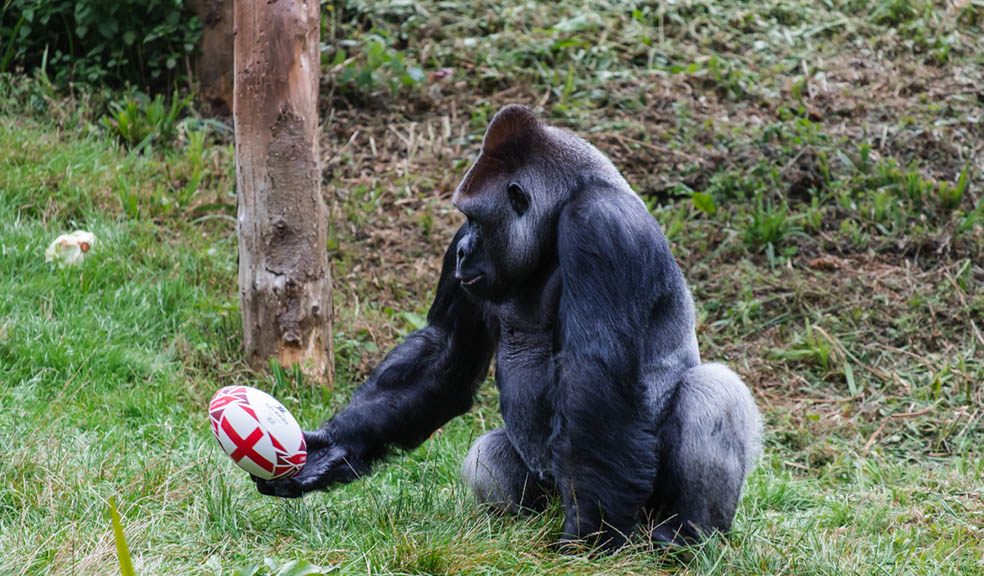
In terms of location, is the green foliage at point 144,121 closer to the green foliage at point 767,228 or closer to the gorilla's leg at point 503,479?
the green foliage at point 767,228

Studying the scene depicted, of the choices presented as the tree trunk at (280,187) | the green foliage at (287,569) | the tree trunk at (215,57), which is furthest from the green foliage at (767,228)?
the green foliage at (287,569)

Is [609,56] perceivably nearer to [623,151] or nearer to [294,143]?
[623,151]

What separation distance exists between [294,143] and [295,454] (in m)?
2.22

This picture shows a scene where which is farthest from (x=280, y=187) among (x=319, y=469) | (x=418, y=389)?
(x=319, y=469)

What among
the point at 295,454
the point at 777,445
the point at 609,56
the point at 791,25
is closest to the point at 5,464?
the point at 295,454

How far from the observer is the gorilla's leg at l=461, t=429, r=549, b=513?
14.6 feet

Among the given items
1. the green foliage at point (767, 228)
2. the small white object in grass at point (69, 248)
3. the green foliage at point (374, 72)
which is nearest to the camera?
the small white object in grass at point (69, 248)

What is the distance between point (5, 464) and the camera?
13.6 ft

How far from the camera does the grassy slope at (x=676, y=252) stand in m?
4.03

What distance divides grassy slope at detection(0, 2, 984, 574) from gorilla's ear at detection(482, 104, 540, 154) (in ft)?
4.18

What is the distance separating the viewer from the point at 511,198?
417cm

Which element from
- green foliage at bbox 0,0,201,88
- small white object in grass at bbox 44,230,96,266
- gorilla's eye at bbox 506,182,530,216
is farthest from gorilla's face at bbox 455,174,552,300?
green foliage at bbox 0,0,201,88

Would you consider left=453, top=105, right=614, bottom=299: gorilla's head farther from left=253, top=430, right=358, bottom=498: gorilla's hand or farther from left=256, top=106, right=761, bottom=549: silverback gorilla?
left=253, top=430, right=358, bottom=498: gorilla's hand

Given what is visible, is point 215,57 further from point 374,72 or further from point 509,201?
point 509,201
